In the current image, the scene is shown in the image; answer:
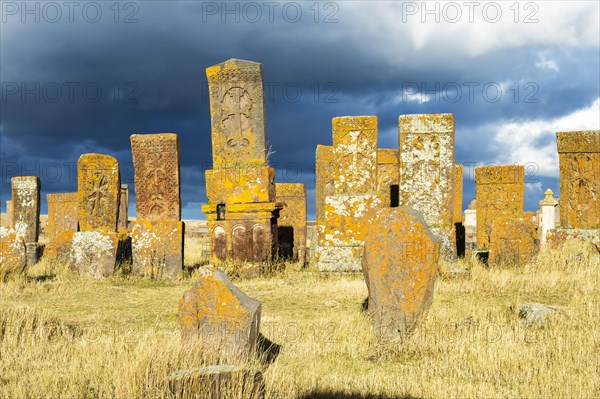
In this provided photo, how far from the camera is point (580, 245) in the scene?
39.9ft

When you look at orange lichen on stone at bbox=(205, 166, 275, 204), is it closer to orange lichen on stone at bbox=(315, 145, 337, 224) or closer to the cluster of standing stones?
the cluster of standing stones

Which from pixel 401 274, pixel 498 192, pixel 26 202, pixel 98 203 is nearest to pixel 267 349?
pixel 401 274

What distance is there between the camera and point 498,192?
15148mm

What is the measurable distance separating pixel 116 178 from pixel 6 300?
4230 mm

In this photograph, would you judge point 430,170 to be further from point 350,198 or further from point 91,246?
point 91,246

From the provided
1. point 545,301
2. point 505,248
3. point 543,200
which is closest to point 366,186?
point 505,248

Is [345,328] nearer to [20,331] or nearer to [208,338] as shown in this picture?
[208,338]

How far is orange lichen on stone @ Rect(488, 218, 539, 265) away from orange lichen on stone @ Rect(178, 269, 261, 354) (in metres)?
6.97

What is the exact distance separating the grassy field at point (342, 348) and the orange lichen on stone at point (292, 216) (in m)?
8.04

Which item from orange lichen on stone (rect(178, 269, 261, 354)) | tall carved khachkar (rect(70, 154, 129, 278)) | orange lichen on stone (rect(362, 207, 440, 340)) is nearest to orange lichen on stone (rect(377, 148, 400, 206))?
tall carved khachkar (rect(70, 154, 129, 278))

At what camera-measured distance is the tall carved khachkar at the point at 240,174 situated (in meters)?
11.3

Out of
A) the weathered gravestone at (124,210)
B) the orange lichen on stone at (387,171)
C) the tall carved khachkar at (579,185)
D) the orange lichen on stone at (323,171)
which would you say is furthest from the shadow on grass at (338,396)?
the weathered gravestone at (124,210)

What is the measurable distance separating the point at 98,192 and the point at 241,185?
138 inches

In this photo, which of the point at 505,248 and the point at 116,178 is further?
the point at 116,178
